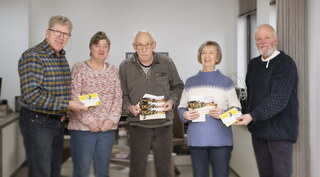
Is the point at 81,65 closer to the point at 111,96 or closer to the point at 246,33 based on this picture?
the point at 111,96

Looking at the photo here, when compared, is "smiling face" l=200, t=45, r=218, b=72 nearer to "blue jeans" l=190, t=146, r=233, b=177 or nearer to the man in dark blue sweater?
the man in dark blue sweater

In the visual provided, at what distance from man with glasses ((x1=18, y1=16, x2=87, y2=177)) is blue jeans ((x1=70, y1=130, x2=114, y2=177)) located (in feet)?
0.50

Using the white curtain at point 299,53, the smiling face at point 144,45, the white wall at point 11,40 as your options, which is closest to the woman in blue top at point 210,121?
the smiling face at point 144,45

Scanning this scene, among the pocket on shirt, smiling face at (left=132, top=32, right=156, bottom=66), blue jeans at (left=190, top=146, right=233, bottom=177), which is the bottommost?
blue jeans at (left=190, top=146, right=233, bottom=177)

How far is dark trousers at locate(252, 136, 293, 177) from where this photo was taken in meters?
2.16

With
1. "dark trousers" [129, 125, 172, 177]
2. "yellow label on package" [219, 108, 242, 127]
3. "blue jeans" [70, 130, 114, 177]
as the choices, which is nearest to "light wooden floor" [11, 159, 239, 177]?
"blue jeans" [70, 130, 114, 177]

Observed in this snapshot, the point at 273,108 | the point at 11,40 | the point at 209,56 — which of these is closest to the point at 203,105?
the point at 209,56

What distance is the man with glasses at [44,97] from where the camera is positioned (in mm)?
2047

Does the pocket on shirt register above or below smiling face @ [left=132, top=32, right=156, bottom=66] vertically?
below

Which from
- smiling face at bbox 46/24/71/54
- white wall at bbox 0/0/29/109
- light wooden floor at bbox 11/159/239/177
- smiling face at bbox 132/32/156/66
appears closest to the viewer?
smiling face at bbox 46/24/71/54

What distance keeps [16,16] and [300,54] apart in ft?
12.5

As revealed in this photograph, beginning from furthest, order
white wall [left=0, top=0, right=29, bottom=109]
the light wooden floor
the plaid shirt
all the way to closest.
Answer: white wall [left=0, top=0, right=29, bottom=109] → the light wooden floor → the plaid shirt

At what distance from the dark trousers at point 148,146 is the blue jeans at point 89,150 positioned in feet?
0.65

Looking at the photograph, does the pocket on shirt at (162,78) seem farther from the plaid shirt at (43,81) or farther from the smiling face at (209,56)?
the plaid shirt at (43,81)
